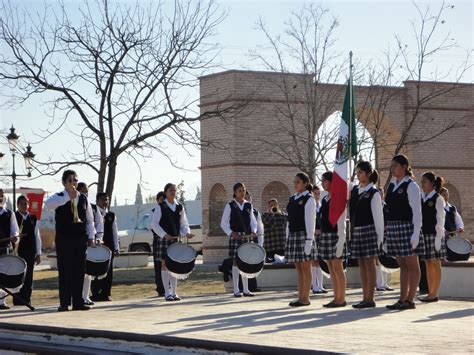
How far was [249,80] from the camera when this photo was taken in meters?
35.0

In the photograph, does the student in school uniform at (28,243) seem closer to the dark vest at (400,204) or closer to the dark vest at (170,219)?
the dark vest at (170,219)

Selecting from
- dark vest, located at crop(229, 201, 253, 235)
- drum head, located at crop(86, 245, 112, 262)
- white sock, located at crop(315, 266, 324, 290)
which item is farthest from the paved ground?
white sock, located at crop(315, 266, 324, 290)

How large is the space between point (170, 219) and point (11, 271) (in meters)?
2.83

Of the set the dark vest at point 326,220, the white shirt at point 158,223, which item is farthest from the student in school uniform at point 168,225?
the dark vest at point 326,220

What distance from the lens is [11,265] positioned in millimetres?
16234

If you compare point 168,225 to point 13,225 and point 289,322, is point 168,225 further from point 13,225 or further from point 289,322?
point 289,322

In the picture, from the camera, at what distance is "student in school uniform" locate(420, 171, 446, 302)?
587 inches

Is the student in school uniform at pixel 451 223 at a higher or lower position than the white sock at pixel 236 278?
higher

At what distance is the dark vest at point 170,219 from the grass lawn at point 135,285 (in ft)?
8.37

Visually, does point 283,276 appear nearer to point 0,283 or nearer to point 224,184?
point 0,283

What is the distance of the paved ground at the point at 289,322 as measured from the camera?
985cm

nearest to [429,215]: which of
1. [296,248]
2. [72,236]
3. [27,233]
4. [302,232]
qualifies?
[302,232]

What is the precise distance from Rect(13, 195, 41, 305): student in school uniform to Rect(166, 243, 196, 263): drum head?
7.97ft

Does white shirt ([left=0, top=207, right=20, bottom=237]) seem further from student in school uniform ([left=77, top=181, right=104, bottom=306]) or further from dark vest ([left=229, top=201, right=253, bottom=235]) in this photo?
dark vest ([left=229, top=201, right=253, bottom=235])
